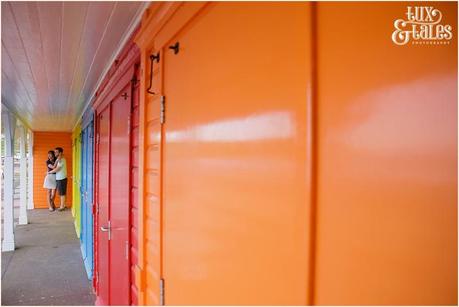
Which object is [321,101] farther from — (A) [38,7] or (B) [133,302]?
(B) [133,302]

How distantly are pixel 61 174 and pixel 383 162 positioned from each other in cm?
1330

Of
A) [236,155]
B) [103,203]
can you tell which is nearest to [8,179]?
[103,203]

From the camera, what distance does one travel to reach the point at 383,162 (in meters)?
0.68

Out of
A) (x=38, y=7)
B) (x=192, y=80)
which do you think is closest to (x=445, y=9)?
(x=192, y=80)

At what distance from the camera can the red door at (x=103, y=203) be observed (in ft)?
12.2

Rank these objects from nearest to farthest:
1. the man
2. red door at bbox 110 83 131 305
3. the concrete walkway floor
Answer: red door at bbox 110 83 131 305
the concrete walkway floor
the man

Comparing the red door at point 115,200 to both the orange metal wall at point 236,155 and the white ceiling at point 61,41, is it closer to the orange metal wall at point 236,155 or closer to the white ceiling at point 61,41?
the white ceiling at point 61,41

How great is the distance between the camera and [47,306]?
14.5ft

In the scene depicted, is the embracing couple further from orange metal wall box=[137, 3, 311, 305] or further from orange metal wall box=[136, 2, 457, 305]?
orange metal wall box=[136, 2, 457, 305]

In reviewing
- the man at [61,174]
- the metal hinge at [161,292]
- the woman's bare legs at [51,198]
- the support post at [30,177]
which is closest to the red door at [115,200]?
the metal hinge at [161,292]

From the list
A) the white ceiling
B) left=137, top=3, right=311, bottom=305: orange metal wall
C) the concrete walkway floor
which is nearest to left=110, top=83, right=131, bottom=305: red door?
the white ceiling

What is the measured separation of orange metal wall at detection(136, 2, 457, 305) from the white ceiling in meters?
1.00

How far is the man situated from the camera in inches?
484

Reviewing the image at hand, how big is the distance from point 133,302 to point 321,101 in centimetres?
232
